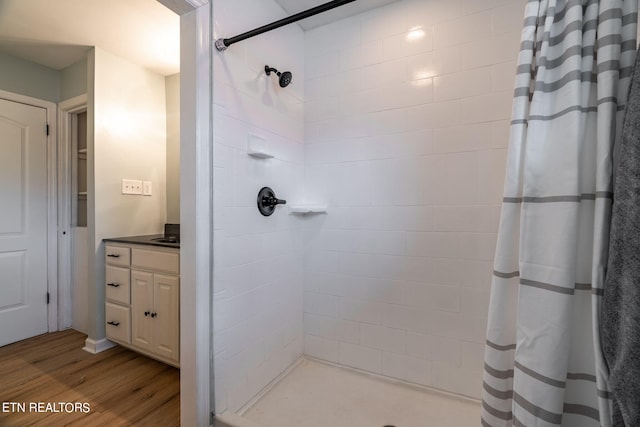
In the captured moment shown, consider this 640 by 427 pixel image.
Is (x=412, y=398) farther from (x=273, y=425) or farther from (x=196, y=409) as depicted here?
(x=196, y=409)

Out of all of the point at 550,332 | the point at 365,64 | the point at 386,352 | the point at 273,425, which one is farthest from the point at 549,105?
the point at 273,425

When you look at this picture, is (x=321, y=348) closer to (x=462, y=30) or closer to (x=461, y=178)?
(x=461, y=178)

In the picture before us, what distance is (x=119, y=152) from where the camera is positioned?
236 centimetres

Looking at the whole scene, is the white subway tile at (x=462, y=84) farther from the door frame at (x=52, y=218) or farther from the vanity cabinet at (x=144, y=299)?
the door frame at (x=52, y=218)

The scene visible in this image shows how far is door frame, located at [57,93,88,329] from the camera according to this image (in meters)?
2.58

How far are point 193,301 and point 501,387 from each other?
3.87ft

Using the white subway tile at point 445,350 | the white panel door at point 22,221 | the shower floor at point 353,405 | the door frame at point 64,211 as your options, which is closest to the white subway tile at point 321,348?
the shower floor at point 353,405

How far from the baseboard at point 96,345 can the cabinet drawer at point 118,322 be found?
0.31 feet

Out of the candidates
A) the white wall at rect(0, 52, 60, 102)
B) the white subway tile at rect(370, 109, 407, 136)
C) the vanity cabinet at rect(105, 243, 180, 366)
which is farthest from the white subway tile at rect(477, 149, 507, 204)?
the white wall at rect(0, 52, 60, 102)

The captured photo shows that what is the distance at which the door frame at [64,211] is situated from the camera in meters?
2.58

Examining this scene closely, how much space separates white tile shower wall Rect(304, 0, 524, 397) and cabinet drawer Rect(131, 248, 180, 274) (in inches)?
33.5

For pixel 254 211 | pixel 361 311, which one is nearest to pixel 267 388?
pixel 361 311

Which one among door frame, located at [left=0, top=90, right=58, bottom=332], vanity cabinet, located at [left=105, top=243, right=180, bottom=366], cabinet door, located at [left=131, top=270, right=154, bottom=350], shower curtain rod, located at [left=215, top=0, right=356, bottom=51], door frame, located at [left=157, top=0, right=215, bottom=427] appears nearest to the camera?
A: shower curtain rod, located at [left=215, top=0, right=356, bottom=51]

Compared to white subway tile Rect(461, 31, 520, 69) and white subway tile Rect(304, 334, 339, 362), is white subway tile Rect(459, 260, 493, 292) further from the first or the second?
white subway tile Rect(461, 31, 520, 69)
